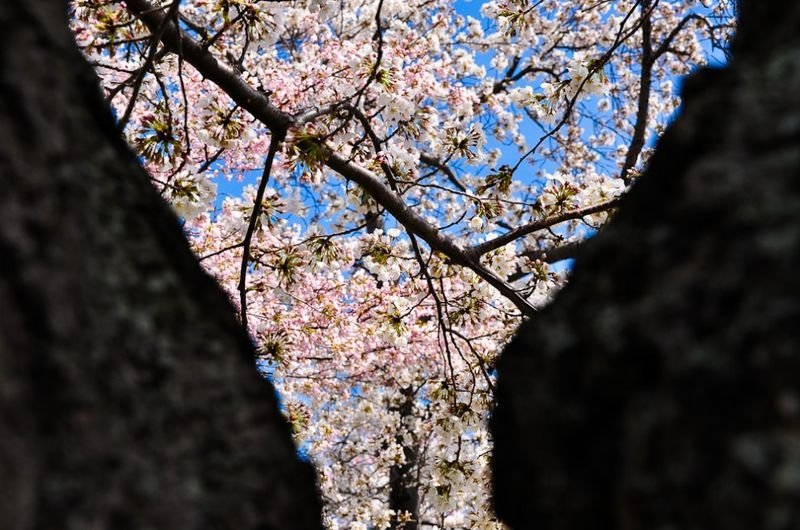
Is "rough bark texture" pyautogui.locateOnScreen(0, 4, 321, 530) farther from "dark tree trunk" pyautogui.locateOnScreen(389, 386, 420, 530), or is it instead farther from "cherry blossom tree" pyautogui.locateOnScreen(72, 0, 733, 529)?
"dark tree trunk" pyautogui.locateOnScreen(389, 386, 420, 530)

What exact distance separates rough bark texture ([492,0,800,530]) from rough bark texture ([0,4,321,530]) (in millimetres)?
229

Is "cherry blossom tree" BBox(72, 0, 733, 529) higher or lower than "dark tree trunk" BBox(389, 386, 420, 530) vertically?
higher

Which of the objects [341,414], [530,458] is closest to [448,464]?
[530,458]

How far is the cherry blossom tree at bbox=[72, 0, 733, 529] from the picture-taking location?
2.17 m

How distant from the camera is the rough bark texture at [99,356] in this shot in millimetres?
431

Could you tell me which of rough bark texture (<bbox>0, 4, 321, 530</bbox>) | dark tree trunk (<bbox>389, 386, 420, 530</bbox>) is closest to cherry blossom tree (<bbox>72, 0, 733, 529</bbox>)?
dark tree trunk (<bbox>389, 386, 420, 530</bbox>)

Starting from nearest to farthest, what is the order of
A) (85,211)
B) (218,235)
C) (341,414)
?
(85,211) → (218,235) → (341,414)

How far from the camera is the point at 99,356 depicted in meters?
0.47

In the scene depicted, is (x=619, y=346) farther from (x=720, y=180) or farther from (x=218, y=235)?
(x=218, y=235)

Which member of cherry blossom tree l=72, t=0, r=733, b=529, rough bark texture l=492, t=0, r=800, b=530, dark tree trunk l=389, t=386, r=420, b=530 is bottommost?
rough bark texture l=492, t=0, r=800, b=530

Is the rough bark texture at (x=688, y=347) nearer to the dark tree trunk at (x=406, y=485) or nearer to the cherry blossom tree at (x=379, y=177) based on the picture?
the cherry blossom tree at (x=379, y=177)

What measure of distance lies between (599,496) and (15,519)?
0.40 metres

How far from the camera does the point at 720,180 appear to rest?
17.3 inches

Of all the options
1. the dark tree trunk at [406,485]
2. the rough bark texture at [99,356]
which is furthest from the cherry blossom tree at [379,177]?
the rough bark texture at [99,356]
